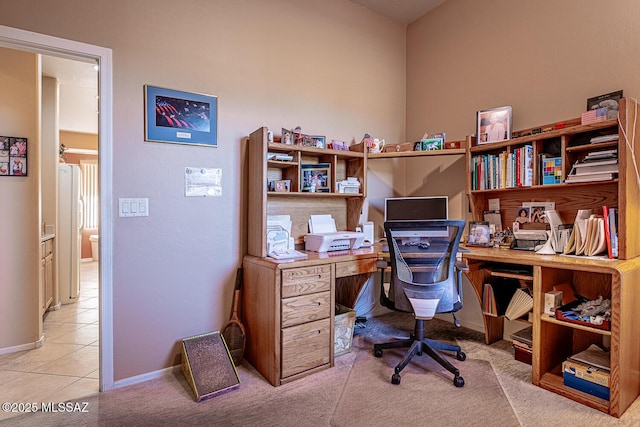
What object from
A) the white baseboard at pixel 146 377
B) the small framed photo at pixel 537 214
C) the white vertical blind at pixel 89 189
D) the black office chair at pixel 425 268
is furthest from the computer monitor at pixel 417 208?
the white vertical blind at pixel 89 189

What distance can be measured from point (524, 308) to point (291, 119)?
7.49 feet

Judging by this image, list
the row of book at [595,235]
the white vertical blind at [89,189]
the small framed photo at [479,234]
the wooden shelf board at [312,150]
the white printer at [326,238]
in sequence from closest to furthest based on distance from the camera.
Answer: the row of book at [595,235] → the wooden shelf board at [312,150] → the white printer at [326,238] → the small framed photo at [479,234] → the white vertical blind at [89,189]

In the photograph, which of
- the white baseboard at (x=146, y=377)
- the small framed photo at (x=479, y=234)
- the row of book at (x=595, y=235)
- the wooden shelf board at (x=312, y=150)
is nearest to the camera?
the row of book at (x=595, y=235)

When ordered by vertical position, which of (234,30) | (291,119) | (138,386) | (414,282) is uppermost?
(234,30)

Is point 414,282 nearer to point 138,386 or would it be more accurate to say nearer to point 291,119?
point 291,119

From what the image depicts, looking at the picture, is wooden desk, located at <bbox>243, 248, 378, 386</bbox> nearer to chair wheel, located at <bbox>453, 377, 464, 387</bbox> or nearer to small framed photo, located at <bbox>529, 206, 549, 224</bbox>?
chair wheel, located at <bbox>453, 377, 464, 387</bbox>

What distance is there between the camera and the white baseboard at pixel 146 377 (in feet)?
6.75

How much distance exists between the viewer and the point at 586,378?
187cm

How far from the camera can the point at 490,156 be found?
8.70 ft

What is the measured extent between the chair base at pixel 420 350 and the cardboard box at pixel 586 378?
604 millimetres

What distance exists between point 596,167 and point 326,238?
1.80m

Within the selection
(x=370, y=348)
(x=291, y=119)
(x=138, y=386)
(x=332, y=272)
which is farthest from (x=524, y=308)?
(x=138, y=386)

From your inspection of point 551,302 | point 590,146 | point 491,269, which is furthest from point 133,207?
point 590,146

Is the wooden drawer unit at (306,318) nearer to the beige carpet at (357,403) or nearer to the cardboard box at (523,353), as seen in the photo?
the beige carpet at (357,403)
